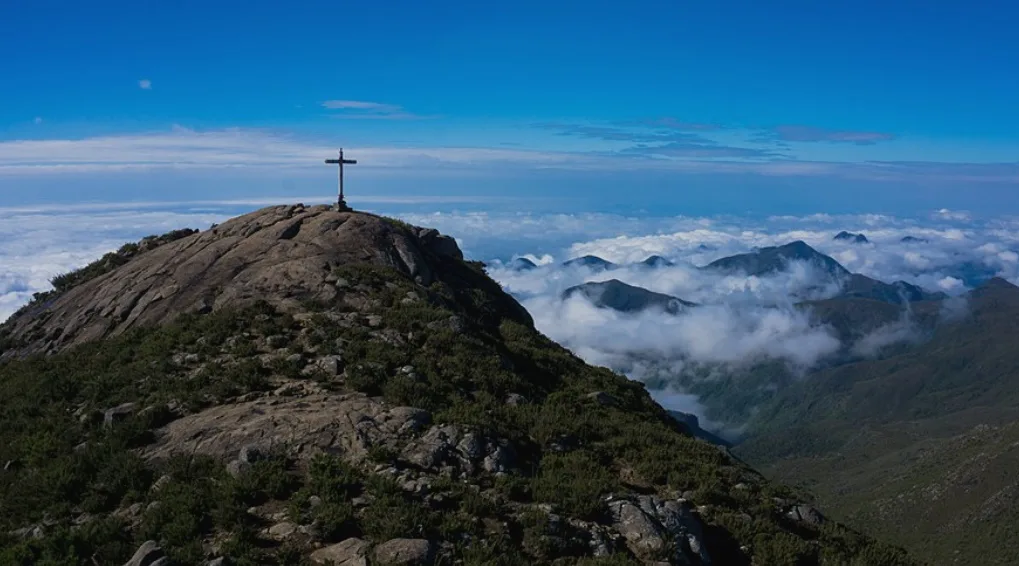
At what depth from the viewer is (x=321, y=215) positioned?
35.1 m

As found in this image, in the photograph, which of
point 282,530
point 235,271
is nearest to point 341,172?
point 235,271

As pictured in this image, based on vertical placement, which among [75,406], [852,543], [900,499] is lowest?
[900,499]

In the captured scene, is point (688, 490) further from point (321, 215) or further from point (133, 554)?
point (321, 215)

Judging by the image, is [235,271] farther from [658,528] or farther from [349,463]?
[658,528]

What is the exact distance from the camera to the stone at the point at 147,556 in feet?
42.5

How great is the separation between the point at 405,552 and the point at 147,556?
4785mm

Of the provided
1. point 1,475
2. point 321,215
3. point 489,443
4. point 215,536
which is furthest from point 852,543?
point 321,215

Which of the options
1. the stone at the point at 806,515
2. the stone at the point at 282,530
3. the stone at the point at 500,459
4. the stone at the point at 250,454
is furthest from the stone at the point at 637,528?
the stone at the point at 250,454

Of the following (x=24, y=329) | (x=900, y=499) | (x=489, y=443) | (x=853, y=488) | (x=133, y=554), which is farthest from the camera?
(x=853, y=488)

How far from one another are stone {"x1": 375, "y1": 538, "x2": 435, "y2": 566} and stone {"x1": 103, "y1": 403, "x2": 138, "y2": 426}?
33.9 ft

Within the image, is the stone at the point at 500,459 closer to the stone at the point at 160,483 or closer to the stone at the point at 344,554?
the stone at the point at 344,554

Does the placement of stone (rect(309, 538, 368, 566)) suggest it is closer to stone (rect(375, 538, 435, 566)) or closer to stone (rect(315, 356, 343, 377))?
stone (rect(375, 538, 435, 566))

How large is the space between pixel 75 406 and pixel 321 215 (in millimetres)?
16028

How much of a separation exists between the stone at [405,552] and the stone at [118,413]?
1033 cm
